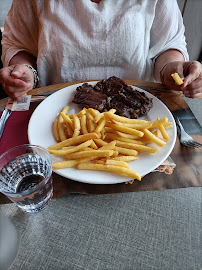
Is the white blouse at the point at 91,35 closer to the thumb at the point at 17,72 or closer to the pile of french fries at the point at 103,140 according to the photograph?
the thumb at the point at 17,72

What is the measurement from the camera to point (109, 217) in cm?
100

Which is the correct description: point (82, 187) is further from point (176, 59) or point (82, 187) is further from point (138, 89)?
point (176, 59)

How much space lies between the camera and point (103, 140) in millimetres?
1233

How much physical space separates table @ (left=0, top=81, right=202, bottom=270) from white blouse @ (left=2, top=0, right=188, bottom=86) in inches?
41.3

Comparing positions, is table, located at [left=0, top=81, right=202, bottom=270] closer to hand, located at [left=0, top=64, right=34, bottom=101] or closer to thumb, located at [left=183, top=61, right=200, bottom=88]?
thumb, located at [left=183, top=61, right=200, bottom=88]

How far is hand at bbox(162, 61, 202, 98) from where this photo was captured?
5.00 ft

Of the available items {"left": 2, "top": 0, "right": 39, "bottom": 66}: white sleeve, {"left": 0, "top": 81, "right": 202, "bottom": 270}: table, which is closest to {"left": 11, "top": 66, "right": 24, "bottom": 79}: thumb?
{"left": 2, "top": 0, "right": 39, "bottom": 66}: white sleeve

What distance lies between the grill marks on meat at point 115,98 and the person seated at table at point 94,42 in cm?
30

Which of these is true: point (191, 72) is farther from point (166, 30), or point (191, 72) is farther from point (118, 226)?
point (118, 226)

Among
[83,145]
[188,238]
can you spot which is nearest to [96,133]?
[83,145]

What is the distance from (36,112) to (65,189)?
577 millimetres

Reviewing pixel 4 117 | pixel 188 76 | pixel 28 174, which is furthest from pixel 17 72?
pixel 188 76

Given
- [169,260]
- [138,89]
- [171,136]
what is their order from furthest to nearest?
1. [138,89]
2. [171,136]
3. [169,260]

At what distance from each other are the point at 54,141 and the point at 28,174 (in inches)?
10.0
